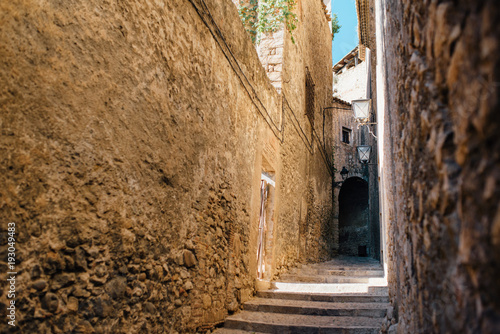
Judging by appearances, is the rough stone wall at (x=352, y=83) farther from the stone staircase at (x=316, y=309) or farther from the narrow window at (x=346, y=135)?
the stone staircase at (x=316, y=309)

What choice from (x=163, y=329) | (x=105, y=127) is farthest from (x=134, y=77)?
(x=163, y=329)

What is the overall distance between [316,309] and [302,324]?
522 mm

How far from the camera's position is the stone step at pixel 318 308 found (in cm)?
397

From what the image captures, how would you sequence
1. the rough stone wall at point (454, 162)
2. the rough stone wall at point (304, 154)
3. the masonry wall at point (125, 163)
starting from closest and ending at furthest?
the rough stone wall at point (454, 162) → the masonry wall at point (125, 163) → the rough stone wall at point (304, 154)

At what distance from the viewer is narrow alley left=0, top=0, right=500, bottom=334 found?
90 cm

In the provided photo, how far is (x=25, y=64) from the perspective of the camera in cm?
177

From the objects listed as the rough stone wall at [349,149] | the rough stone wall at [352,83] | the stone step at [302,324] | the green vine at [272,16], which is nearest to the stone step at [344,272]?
the stone step at [302,324]

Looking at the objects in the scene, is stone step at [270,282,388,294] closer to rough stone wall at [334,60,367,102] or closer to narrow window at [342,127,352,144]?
narrow window at [342,127,352,144]

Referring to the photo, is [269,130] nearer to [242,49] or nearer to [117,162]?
[242,49]

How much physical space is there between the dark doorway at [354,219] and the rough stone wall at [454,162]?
15815 millimetres

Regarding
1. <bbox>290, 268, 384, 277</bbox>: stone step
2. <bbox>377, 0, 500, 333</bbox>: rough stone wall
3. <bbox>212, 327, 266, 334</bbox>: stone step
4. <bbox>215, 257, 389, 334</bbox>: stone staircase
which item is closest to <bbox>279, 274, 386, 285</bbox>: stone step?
<bbox>215, 257, 389, 334</bbox>: stone staircase

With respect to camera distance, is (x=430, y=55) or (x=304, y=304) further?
(x=304, y=304)

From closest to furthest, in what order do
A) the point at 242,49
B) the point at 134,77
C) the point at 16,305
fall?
the point at 16,305
the point at 134,77
the point at 242,49

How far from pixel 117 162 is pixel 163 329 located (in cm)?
134
